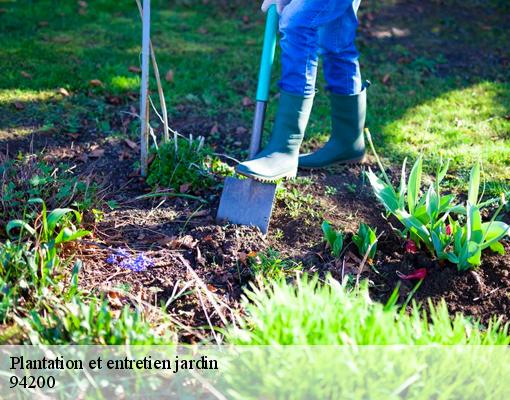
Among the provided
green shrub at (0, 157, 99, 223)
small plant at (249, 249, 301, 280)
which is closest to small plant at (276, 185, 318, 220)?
small plant at (249, 249, 301, 280)

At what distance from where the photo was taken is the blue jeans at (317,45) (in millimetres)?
3111

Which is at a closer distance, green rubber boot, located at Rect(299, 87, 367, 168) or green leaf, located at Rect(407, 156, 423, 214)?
green leaf, located at Rect(407, 156, 423, 214)

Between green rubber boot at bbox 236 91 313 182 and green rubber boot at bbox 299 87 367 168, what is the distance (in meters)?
0.35

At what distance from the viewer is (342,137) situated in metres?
3.75

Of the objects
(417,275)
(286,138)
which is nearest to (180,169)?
(286,138)

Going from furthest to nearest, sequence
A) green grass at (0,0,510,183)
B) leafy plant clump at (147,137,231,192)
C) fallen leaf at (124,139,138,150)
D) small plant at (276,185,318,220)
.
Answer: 1. green grass at (0,0,510,183)
2. fallen leaf at (124,139,138,150)
3. leafy plant clump at (147,137,231,192)
4. small plant at (276,185,318,220)

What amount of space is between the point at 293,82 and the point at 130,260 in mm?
1243

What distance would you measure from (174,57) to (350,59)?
2.20 meters

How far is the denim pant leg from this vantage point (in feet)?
11.3

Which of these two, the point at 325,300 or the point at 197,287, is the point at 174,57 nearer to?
the point at 197,287

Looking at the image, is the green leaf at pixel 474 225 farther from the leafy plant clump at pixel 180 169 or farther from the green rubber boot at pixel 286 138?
the leafy plant clump at pixel 180 169

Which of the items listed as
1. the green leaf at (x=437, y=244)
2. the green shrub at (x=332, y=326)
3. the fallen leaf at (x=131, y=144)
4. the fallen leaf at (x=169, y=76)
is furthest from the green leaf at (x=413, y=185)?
the fallen leaf at (x=169, y=76)

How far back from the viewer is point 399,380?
6.18ft

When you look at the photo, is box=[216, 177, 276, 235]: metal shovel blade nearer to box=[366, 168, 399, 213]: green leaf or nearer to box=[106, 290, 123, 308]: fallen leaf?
box=[366, 168, 399, 213]: green leaf
